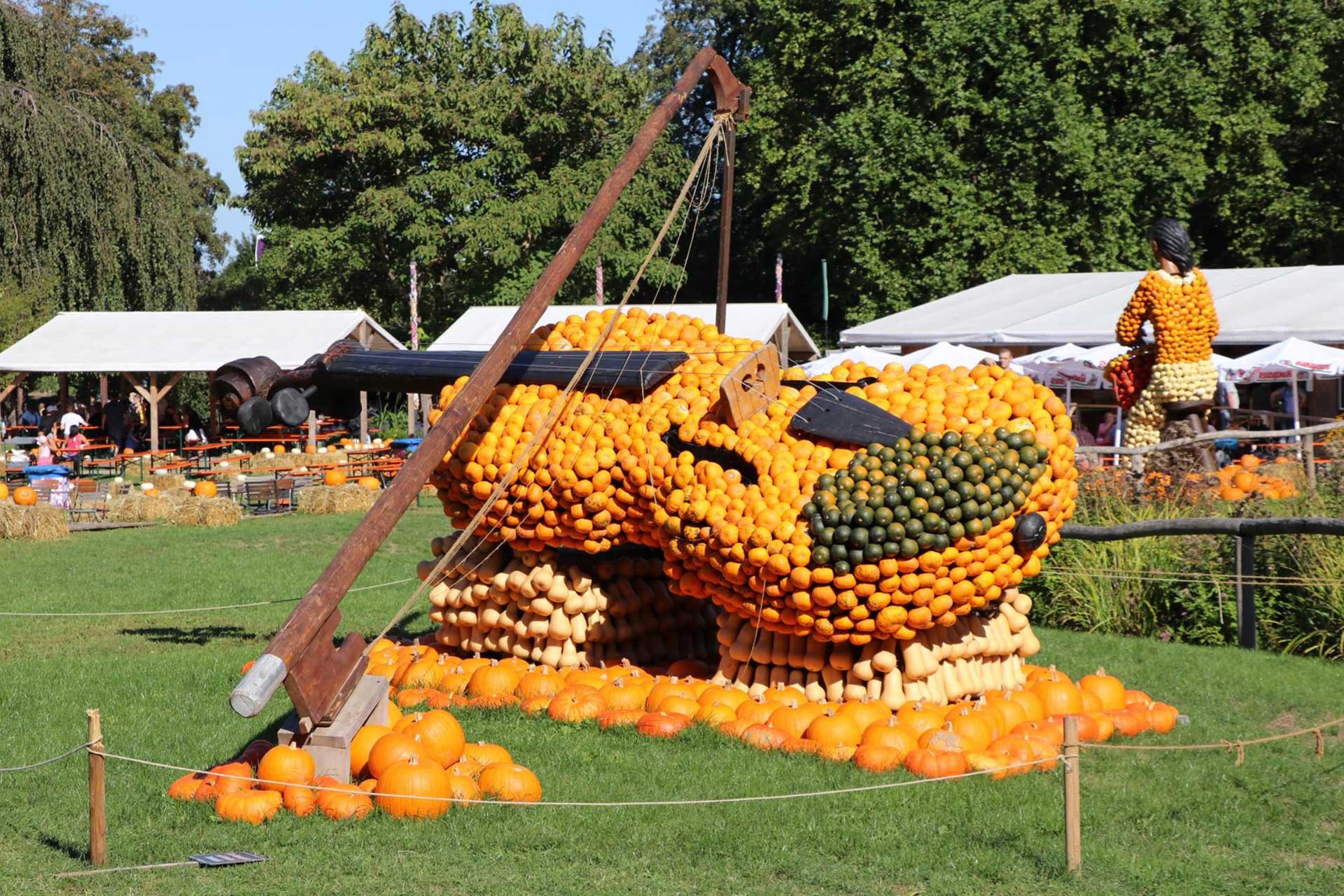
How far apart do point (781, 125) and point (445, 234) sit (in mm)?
10567

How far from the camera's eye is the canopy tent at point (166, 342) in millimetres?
29359

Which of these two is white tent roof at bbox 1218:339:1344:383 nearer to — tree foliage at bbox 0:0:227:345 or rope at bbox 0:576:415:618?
rope at bbox 0:576:415:618

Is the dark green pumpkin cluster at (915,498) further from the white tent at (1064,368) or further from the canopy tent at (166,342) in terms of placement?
the canopy tent at (166,342)

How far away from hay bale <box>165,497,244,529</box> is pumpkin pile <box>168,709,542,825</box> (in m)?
13.6

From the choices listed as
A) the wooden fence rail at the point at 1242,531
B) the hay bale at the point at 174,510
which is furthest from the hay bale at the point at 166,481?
the wooden fence rail at the point at 1242,531

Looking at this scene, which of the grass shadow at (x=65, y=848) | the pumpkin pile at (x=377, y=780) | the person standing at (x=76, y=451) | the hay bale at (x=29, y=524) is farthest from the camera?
the person standing at (x=76, y=451)

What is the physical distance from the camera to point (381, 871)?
6109 millimetres

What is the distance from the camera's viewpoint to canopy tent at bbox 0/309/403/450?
96.3 feet

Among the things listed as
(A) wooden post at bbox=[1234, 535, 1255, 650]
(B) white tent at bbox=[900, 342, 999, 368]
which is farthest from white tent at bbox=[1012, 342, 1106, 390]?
(A) wooden post at bbox=[1234, 535, 1255, 650]

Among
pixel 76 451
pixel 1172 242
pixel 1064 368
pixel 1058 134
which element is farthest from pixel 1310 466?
pixel 1058 134

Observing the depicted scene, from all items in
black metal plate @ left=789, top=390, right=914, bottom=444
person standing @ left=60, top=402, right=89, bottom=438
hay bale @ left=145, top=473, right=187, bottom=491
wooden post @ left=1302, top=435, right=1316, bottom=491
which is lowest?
hay bale @ left=145, top=473, right=187, bottom=491

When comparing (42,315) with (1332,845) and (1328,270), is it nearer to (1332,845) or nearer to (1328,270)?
(1328,270)

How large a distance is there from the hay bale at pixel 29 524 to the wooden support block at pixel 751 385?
1311 cm

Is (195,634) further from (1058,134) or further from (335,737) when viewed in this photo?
(1058,134)
